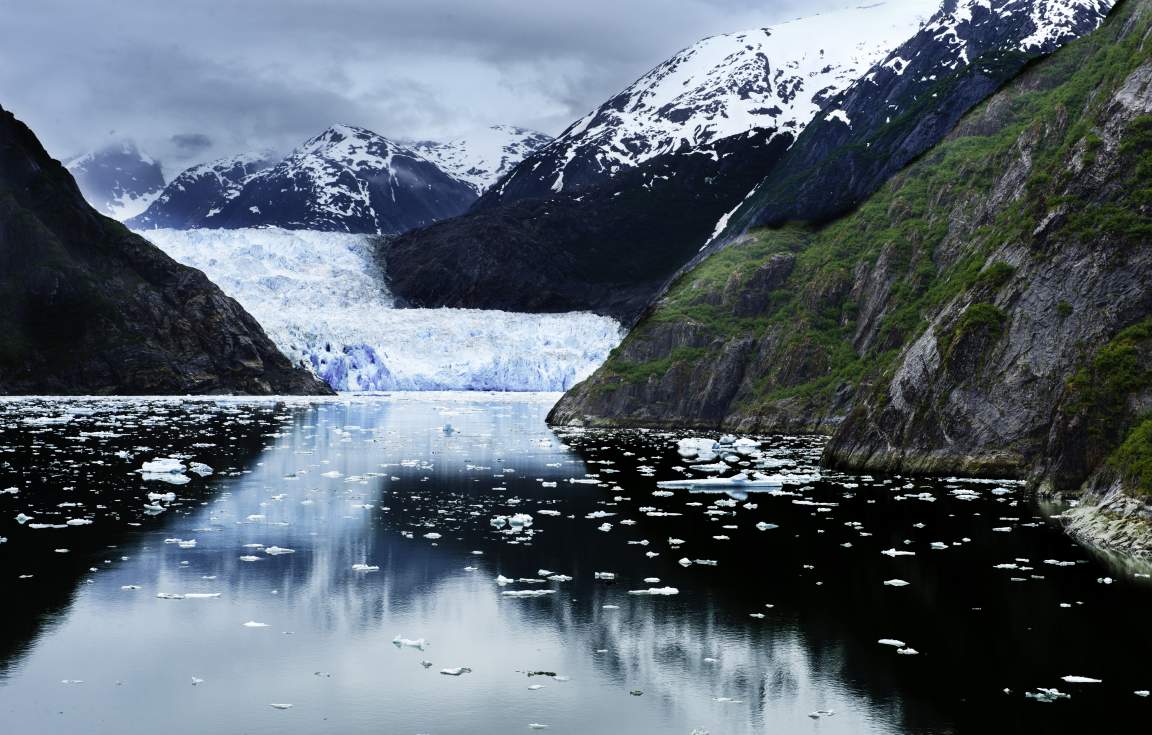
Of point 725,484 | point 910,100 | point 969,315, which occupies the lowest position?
point 725,484

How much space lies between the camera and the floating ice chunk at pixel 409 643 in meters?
13.8

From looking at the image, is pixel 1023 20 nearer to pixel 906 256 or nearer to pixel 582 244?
pixel 582 244

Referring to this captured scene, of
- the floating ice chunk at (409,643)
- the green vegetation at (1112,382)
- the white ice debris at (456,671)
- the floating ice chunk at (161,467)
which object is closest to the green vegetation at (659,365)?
the floating ice chunk at (161,467)

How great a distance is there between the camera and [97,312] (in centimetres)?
9250

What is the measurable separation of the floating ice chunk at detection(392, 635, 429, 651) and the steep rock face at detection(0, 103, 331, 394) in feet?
271

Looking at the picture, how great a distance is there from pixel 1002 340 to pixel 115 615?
26.6m

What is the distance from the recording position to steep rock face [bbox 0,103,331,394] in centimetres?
8906

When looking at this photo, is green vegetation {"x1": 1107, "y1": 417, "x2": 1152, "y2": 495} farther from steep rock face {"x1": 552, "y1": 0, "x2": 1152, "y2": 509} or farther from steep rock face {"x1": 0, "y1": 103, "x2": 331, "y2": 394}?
steep rock face {"x1": 0, "y1": 103, "x2": 331, "y2": 394}

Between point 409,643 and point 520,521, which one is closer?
point 409,643

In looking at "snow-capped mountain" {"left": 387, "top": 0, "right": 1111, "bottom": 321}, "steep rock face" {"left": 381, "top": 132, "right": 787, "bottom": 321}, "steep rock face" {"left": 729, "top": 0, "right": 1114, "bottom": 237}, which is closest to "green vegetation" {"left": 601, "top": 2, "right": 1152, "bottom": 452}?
"steep rock face" {"left": 729, "top": 0, "right": 1114, "bottom": 237}

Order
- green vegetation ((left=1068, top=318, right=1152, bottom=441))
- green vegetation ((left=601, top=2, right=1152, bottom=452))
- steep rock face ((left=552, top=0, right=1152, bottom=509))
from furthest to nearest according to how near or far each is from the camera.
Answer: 1. green vegetation ((left=601, top=2, right=1152, bottom=452))
2. steep rock face ((left=552, top=0, right=1152, bottom=509))
3. green vegetation ((left=1068, top=318, right=1152, bottom=441))

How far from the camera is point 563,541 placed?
2181cm

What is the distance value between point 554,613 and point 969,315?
2253cm

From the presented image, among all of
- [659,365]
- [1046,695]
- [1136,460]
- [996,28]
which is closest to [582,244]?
[996,28]
